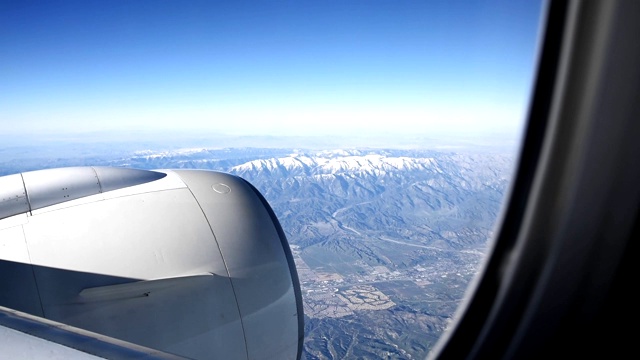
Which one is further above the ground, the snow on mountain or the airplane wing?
the airplane wing

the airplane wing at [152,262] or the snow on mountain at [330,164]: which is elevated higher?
the airplane wing at [152,262]

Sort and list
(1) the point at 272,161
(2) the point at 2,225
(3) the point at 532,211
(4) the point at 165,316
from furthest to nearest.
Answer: (1) the point at 272,161 → (2) the point at 2,225 → (4) the point at 165,316 → (3) the point at 532,211

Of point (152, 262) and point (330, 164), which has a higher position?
point (152, 262)

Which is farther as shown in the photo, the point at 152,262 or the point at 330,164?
the point at 330,164

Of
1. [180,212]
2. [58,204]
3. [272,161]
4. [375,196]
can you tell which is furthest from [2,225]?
[272,161]

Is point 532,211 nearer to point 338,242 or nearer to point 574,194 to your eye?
point 574,194

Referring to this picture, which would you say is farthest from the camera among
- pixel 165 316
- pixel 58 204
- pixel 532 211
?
pixel 58 204

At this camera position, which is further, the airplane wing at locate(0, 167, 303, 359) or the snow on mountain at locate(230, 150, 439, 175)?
the snow on mountain at locate(230, 150, 439, 175)

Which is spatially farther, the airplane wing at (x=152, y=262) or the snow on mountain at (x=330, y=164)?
the snow on mountain at (x=330, y=164)
